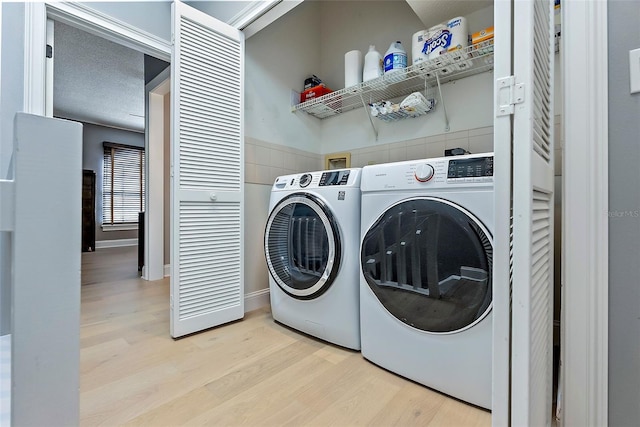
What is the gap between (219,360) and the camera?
4.45 feet

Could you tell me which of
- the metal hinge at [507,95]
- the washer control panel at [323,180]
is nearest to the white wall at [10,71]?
the washer control panel at [323,180]

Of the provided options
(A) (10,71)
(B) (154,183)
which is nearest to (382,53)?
(A) (10,71)

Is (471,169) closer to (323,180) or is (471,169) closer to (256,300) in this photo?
(323,180)

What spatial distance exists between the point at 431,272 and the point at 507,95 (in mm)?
704

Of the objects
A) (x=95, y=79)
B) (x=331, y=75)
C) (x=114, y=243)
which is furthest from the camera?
(x=114, y=243)

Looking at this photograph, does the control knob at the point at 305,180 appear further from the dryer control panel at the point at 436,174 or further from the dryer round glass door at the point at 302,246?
the dryer control panel at the point at 436,174

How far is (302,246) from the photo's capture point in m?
1.62

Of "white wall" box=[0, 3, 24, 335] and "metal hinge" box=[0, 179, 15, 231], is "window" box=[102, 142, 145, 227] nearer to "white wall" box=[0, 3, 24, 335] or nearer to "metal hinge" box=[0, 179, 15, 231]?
"white wall" box=[0, 3, 24, 335]

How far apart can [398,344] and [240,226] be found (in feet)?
3.84

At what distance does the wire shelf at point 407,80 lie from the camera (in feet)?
5.09

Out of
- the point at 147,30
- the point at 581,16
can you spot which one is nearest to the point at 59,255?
the point at 581,16

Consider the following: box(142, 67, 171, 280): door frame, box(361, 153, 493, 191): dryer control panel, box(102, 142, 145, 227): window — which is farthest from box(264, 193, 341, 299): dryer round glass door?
box(102, 142, 145, 227): window

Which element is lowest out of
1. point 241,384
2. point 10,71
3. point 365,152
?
point 241,384

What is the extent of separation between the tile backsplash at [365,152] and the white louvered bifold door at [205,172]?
0.68 ft
